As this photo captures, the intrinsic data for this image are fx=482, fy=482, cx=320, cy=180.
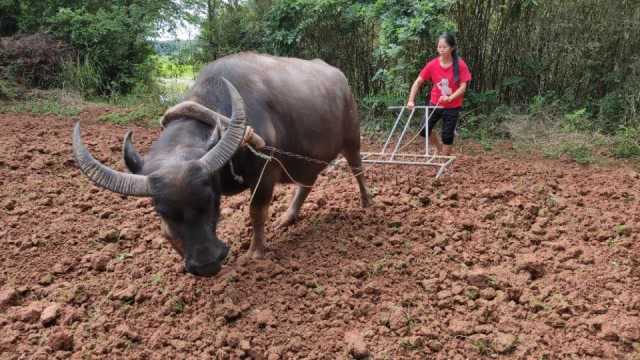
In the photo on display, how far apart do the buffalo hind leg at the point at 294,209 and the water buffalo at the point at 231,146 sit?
10mm

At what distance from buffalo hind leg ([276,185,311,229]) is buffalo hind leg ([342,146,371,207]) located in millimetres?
600

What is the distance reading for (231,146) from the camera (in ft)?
10.4

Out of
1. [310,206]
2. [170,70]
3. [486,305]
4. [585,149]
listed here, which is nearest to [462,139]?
[585,149]

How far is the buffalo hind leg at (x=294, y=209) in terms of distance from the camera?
499cm

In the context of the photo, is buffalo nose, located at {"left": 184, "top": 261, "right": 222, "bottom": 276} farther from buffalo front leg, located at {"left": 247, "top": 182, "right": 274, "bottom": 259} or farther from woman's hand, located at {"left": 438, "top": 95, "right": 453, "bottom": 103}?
woman's hand, located at {"left": 438, "top": 95, "right": 453, "bottom": 103}

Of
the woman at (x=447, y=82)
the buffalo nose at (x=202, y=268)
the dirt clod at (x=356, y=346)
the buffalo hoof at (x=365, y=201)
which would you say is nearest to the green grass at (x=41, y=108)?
the buffalo hoof at (x=365, y=201)

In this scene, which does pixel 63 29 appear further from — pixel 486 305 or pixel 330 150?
pixel 486 305

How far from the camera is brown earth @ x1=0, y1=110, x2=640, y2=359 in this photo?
127 inches

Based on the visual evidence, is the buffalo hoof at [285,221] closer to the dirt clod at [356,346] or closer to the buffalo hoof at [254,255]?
the buffalo hoof at [254,255]

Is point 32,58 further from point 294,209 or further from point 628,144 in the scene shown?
point 628,144

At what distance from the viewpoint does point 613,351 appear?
9.92 feet

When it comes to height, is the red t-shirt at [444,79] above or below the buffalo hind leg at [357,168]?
above

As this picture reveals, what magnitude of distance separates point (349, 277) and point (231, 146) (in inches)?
59.7

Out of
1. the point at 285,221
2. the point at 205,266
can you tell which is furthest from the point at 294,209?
the point at 205,266
